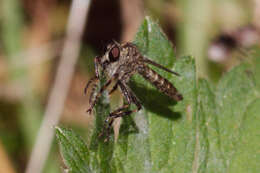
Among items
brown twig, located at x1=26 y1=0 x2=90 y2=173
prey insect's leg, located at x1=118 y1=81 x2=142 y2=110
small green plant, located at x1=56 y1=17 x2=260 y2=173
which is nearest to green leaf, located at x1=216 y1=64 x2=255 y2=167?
small green plant, located at x1=56 y1=17 x2=260 y2=173

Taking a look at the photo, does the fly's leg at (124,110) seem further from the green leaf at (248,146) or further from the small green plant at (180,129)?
the green leaf at (248,146)

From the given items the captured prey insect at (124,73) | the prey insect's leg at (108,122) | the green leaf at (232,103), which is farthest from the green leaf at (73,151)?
the green leaf at (232,103)

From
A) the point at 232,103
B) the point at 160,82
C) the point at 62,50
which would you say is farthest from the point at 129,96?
the point at 62,50

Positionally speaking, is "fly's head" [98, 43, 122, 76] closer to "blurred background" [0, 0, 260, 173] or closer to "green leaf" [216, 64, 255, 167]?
"green leaf" [216, 64, 255, 167]

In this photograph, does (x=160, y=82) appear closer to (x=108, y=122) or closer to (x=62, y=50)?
(x=108, y=122)

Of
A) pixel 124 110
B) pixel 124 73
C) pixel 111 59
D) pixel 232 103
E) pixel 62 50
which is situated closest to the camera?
pixel 124 110

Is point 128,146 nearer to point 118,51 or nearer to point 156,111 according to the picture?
point 156,111
